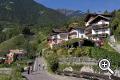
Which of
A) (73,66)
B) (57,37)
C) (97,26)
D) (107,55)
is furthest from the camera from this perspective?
(57,37)

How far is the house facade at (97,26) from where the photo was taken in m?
73.7

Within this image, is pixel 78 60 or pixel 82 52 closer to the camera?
pixel 78 60

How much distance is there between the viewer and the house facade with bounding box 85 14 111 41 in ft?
242

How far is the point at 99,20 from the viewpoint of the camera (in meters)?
80.1

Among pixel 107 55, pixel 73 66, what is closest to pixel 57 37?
pixel 73 66

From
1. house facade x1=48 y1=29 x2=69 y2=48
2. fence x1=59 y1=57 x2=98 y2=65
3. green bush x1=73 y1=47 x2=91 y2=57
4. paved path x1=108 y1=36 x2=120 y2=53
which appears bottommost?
fence x1=59 y1=57 x2=98 y2=65

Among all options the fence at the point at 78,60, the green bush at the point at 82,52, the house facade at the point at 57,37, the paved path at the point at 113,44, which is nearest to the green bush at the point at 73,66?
the fence at the point at 78,60

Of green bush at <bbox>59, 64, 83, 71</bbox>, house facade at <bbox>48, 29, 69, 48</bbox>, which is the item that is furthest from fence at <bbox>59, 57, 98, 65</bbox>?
house facade at <bbox>48, 29, 69, 48</bbox>

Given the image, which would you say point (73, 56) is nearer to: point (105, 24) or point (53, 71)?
point (53, 71)

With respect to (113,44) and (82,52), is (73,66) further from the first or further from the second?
(113,44)

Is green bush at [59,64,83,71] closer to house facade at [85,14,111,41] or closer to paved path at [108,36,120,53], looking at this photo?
paved path at [108,36,120,53]

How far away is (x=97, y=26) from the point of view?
255ft

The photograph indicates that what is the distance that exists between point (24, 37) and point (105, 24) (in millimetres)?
82590

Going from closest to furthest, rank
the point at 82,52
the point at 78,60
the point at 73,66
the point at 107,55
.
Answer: the point at 107,55 → the point at 78,60 → the point at 73,66 → the point at 82,52
